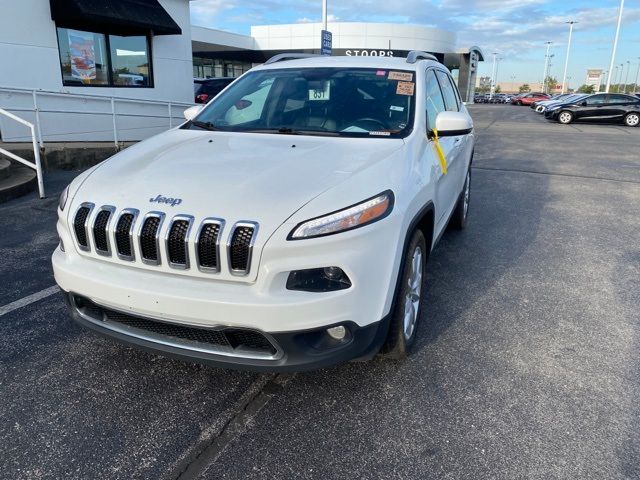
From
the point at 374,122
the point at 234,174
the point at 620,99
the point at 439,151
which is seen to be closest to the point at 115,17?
the point at 374,122

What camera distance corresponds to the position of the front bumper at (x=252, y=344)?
7.68 feet

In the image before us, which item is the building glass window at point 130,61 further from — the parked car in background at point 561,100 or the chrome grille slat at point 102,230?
the parked car in background at point 561,100

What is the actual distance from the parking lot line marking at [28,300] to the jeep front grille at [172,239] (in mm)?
1691

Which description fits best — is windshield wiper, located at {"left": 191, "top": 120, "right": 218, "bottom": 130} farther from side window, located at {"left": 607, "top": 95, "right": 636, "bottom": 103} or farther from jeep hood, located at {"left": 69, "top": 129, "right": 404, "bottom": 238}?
side window, located at {"left": 607, "top": 95, "right": 636, "bottom": 103}

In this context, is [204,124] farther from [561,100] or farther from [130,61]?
[561,100]

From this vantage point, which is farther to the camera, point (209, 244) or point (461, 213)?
point (461, 213)

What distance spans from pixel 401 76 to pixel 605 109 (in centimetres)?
2569

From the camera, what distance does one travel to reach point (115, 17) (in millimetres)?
10188

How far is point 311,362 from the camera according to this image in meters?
2.37

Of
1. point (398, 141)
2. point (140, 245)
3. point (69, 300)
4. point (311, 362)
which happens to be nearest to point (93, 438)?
point (69, 300)

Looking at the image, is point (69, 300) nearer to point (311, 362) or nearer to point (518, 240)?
point (311, 362)

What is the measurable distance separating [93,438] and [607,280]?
165 inches

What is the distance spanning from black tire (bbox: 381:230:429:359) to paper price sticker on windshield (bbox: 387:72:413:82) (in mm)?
1320

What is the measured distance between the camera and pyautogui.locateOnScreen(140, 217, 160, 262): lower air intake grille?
7.81 ft
